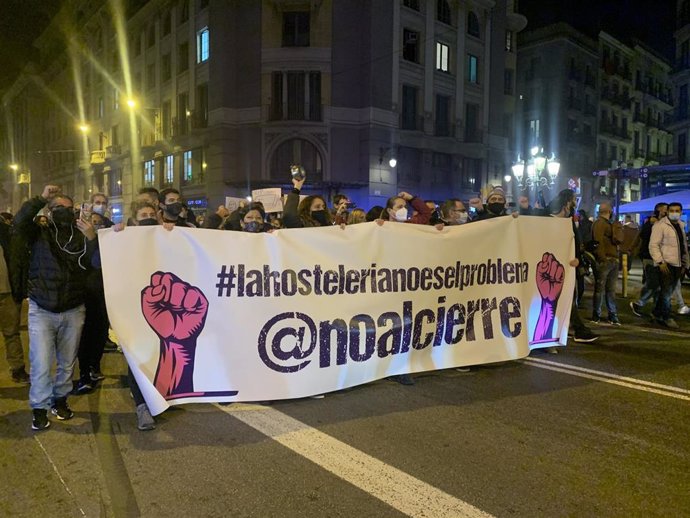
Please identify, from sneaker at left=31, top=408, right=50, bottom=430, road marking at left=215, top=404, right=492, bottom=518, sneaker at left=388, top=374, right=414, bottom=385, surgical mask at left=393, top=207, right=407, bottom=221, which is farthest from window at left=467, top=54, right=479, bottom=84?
sneaker at left=31, top=408, right=50, bottom=430

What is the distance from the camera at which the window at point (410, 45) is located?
30630 mm

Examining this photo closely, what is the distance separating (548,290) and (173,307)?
4.16 metres

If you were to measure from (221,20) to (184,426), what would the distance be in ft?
97.0

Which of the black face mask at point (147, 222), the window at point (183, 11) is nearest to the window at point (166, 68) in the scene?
the window at point (183, 11)

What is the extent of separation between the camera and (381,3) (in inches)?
1146

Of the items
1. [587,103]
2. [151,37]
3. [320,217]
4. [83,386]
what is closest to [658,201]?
[320,217]

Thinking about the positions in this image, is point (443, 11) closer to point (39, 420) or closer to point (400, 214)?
point (400, 214)

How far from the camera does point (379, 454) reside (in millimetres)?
3760

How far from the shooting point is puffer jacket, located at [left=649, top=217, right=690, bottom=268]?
27.7ft

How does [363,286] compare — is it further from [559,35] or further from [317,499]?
[559,35]

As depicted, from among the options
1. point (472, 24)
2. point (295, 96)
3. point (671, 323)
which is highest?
point (472, 24)

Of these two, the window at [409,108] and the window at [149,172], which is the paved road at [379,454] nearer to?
the window at [409,108]

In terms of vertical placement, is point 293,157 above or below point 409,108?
below

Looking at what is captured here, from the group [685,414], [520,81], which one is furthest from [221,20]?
[685,414]
